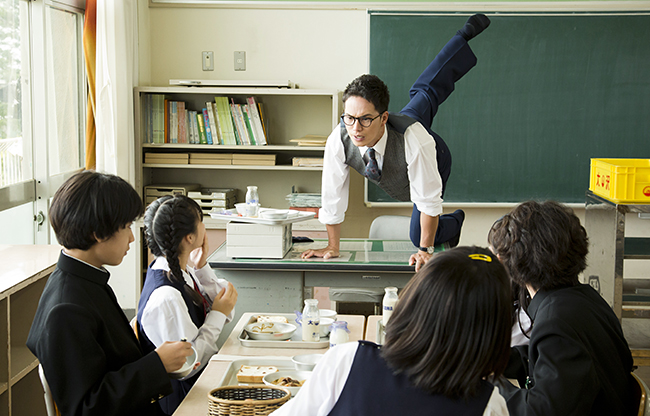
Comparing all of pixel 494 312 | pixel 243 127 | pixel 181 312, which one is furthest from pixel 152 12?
pixel 494 312

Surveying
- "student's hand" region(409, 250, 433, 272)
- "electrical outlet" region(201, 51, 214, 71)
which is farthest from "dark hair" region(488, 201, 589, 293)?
"electrical outlet" region(201, 51, 214, 71)

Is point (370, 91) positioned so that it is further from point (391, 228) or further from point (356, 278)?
point (391, 228)

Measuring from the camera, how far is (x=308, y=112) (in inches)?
171

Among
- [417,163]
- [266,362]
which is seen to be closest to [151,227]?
[266,362]

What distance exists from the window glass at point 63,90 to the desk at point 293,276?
1.66m

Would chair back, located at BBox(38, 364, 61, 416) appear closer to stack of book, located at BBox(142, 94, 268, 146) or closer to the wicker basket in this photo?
the wicker basket

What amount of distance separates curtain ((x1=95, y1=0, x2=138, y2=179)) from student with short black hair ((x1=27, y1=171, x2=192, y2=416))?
2564 mm

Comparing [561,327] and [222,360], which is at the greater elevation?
[561,327]

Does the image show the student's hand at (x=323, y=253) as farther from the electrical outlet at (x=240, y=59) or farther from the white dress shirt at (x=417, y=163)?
the electrical outlet at (x=240, y=59)

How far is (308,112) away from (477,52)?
51.5 inches

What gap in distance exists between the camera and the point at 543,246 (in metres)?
1.40

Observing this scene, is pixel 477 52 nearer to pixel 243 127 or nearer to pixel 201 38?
pixel 243 127

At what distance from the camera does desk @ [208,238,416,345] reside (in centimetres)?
254

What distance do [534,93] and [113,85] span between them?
116 inches
